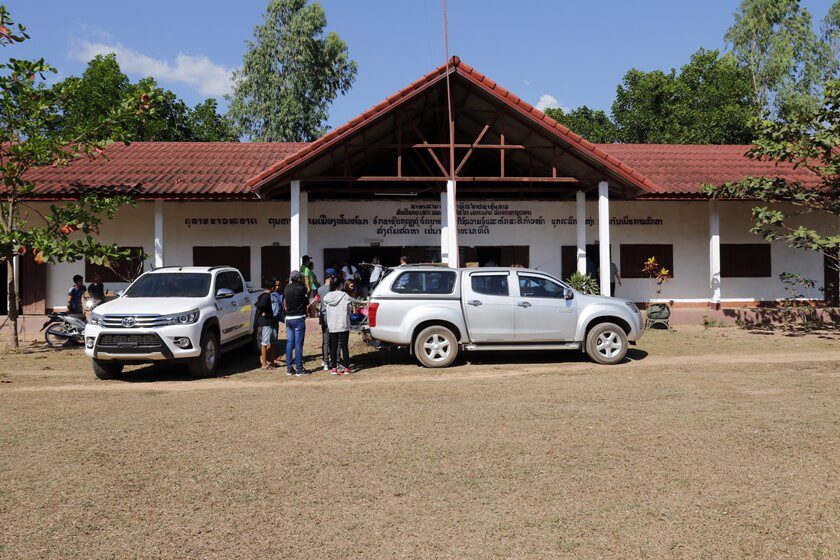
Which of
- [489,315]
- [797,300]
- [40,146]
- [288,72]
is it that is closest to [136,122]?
[288,72]

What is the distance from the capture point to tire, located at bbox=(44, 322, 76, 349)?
44.4ft

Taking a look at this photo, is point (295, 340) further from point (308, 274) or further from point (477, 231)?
point (477, 231)

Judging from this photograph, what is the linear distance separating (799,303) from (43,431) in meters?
18.4

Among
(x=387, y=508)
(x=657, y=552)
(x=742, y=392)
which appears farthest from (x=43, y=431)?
(x=742, y=392)

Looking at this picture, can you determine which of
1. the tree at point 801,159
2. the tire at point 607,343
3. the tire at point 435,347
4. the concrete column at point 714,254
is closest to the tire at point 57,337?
the tire at point 435,347

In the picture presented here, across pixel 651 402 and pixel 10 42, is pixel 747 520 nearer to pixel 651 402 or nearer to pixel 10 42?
pixel 651 402

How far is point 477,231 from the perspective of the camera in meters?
18.1

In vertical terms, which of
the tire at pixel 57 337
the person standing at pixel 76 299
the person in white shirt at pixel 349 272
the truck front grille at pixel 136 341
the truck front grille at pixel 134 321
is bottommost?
the tire at pixel 57 337

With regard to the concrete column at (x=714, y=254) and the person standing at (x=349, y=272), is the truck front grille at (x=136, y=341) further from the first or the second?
the concrete column at (x=714, y=254)

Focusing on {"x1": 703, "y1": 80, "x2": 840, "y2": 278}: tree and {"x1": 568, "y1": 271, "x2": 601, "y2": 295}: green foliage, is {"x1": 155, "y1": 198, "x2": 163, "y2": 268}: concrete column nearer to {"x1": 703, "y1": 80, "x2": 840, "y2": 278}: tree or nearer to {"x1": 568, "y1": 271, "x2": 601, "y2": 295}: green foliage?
{"x1": 568, "y1": 271, "x2": 601, "y2": 295}: green foliage

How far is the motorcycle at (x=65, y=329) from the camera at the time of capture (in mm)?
13312

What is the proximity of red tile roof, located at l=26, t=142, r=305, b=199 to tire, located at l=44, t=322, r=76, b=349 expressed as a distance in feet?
11.1

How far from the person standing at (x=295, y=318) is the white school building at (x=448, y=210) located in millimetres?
4463

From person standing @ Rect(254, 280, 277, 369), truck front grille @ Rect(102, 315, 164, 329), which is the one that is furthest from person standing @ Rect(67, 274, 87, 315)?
person standing @ Rect(254, 280, 277, 369)
